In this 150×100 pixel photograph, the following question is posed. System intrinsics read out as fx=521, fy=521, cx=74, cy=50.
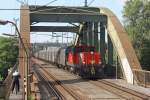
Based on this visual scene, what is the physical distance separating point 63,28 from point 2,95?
4393cm

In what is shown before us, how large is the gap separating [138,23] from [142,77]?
115ft

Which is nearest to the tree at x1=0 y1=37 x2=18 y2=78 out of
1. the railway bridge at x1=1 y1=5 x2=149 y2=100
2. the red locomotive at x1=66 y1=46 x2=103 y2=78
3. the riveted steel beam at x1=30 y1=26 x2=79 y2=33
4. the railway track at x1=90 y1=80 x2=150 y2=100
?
the riveted steel beam at x1=30 y1=26 x2=79 y2=33

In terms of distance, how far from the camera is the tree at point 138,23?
6924 centimetres

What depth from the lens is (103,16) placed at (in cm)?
5203

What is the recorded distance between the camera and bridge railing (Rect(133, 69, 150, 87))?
3766 centimetres

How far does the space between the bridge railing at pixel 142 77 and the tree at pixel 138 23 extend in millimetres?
27638

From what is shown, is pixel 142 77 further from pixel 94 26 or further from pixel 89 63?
pixel 94 26

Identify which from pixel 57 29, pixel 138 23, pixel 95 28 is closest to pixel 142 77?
pixel 95 28

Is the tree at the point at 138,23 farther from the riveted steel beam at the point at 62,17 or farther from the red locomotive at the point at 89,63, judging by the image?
the red locomotive at the point at 89,63

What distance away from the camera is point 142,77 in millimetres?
38812

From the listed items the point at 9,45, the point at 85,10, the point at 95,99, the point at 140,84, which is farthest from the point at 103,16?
the point at 9,45

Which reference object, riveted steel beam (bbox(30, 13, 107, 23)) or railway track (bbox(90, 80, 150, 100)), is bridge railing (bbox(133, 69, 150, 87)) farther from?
riveted steel beam (bbox(30, 13, 107, 23))

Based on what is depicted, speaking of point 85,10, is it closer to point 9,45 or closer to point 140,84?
point 140,84

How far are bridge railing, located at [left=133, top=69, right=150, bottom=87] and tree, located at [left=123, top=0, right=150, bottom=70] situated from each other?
2764 cm
